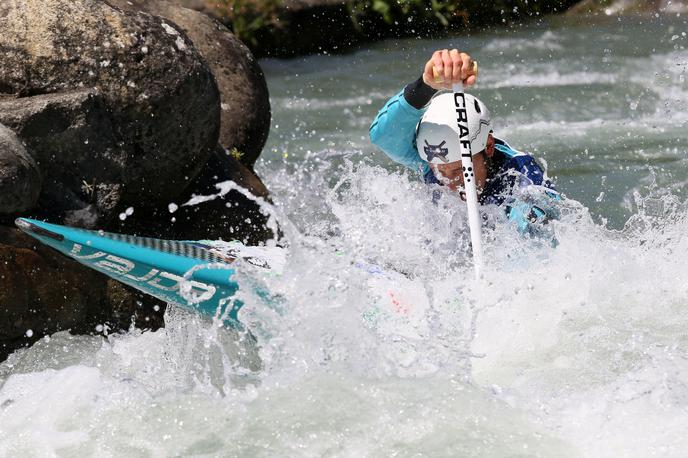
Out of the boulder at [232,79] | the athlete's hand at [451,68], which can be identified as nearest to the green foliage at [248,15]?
the boulder at [232,79]

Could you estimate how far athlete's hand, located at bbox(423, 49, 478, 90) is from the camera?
496 centimetres

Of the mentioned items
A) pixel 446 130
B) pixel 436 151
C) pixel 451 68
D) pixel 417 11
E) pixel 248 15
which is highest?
pixel 451 68

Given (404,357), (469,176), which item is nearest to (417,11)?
(469,176)

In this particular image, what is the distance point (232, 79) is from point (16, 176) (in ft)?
7.99

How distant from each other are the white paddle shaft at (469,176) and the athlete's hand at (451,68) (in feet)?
0.14

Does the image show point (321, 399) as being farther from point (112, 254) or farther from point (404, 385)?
point (112, 254)

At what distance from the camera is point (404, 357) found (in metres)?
4.59

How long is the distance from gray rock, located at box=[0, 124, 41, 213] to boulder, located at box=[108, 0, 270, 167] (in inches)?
78.7

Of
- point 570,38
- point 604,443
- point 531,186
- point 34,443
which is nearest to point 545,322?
point 531,186

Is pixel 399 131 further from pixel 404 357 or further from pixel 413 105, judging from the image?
pixel 404 357

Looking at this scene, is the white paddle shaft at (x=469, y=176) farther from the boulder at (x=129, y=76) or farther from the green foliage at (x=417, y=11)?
the green foliage at (x=417, y=11)

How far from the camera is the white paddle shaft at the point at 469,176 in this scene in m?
5.01

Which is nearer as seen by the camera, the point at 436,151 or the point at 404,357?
the point at 404,357

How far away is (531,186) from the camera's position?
525 cm
